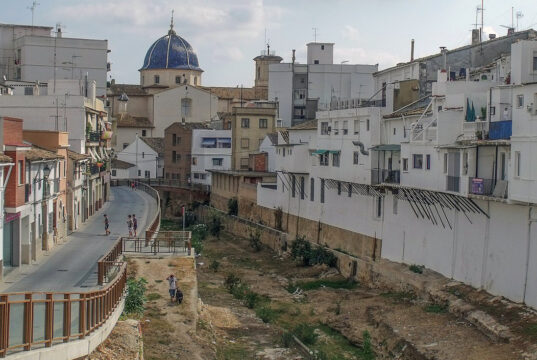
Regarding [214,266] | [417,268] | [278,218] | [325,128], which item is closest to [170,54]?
[278,218]

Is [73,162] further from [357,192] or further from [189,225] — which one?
[189,225]

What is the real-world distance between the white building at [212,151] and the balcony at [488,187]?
159 ft

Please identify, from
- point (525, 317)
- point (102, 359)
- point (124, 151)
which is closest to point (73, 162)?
point (525, 317)

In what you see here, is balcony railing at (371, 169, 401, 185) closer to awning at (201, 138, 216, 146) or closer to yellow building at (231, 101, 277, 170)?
yellow building at (231, 101, 277, 170)

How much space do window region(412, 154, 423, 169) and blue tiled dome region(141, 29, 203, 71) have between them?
72.8 meters

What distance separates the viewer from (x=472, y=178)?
33531 millimetres

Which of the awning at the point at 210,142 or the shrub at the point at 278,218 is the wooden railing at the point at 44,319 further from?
the awning at the point at 210,142

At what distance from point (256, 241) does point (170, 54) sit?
55214 millimetres

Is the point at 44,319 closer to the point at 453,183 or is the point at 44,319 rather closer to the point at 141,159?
the point at 453,183

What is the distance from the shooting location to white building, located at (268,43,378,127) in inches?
3122

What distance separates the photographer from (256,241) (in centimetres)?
5816

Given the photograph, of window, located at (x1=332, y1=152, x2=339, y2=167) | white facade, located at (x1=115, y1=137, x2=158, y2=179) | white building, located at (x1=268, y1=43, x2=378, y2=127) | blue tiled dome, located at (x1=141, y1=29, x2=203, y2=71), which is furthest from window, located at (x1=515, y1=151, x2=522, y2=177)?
blue tiled dome, located at (x1=141, y1=29, x2=203, y2=71)

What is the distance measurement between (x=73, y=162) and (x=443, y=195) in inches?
805

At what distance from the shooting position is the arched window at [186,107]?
332 ft
